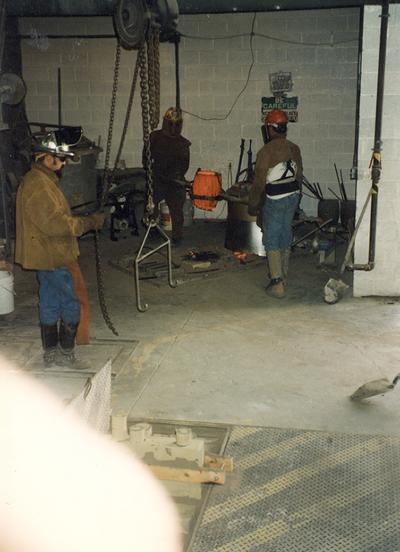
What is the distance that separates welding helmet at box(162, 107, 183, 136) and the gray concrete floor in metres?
2.25

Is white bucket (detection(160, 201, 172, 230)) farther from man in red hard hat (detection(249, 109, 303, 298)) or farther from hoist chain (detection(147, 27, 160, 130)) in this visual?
hoist chain (detection(147, 27, 160, 130))

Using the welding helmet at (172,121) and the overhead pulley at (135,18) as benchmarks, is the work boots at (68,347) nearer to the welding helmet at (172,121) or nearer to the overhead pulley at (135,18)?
the overhead pulley at (135,18)

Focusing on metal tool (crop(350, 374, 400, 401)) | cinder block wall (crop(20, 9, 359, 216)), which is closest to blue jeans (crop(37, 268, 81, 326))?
metal tool (crop(350, 374, 400, 401))

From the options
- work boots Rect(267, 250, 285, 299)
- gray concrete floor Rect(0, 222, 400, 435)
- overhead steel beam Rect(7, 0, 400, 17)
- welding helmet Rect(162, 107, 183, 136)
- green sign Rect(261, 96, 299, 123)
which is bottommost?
gray concrete floor Rect(0, 222, 400, 435)

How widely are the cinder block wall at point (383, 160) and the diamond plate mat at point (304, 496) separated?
3.44m

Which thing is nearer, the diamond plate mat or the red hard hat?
the diamond plate mat

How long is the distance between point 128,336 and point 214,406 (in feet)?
6.05

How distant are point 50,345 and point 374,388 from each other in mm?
2827

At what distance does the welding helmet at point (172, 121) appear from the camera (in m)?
10.4

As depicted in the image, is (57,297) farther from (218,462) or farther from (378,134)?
(378,134)

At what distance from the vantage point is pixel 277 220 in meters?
8.44

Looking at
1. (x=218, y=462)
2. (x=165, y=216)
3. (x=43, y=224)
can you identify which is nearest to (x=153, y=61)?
(x=43, y=224)

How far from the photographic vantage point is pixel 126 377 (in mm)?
6258

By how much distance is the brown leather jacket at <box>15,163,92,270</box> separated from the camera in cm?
585
